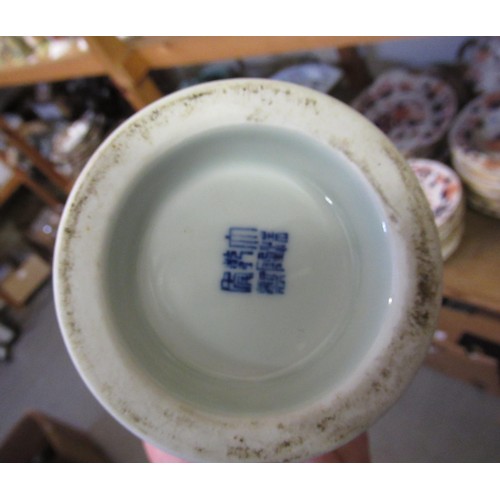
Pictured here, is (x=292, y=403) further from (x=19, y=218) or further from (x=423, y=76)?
(x=19, y=218)

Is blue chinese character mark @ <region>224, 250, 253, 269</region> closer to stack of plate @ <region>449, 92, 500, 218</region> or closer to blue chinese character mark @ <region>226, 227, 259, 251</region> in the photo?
blue chinese character mark @ <region>226, 227, 259, 251</region>

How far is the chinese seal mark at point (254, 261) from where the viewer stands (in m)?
0.55

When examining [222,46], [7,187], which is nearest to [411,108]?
[222,46]

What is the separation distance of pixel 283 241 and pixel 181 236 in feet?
0.42

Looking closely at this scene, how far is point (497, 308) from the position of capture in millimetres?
889

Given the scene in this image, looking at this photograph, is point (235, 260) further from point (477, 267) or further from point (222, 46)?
point (477, 267)

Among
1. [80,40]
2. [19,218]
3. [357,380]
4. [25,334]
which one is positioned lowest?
[25,334]

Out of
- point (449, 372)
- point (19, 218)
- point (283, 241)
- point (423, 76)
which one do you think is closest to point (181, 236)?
point (283, 241)

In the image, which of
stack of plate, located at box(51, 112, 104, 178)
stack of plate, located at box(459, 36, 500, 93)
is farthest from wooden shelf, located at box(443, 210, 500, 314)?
stack of plate, located at box(51, 112, 104, 178)

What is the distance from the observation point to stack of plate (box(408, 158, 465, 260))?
33.6 inches

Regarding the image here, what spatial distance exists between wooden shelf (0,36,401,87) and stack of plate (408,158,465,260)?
A: 299mm

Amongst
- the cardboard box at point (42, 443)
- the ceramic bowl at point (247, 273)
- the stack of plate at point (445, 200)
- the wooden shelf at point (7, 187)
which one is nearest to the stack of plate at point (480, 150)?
the stack of plate at point (445, 200)

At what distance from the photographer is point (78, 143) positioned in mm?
1568

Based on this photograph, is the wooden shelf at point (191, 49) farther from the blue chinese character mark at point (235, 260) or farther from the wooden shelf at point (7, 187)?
the wooden shelf at point (7, 187)
